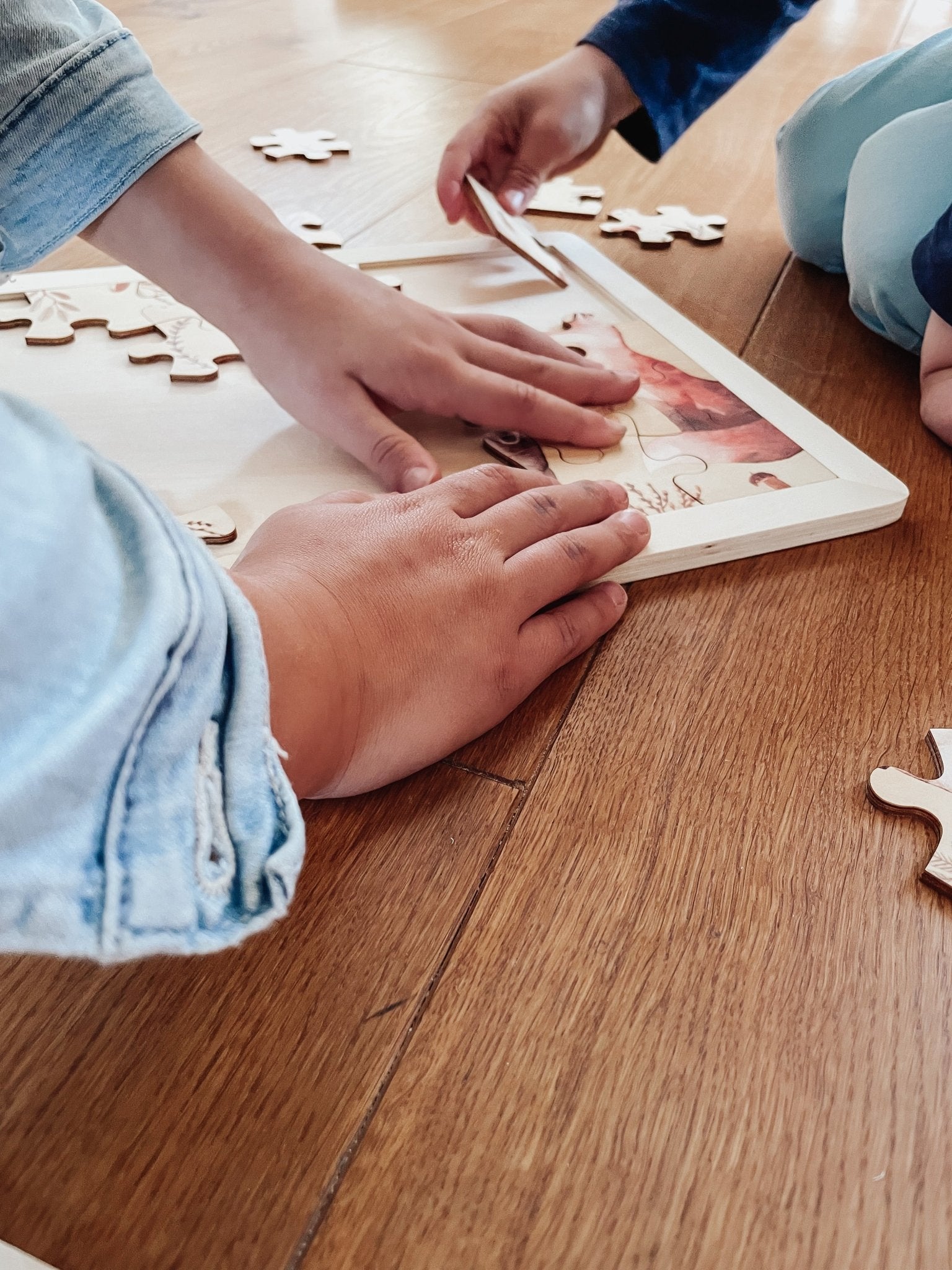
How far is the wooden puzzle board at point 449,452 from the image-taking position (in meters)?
0.72

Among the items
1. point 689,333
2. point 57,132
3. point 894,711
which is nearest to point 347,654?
point 894,711

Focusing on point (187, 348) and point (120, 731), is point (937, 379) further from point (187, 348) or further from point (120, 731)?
point (120, 731)

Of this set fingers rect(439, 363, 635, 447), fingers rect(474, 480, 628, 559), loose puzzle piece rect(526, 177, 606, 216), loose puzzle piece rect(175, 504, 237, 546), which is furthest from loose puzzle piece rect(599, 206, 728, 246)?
loose puzzle piece rect(175, 504, 237, 546)

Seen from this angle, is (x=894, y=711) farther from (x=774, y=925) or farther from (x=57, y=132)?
(x=57, y=132)

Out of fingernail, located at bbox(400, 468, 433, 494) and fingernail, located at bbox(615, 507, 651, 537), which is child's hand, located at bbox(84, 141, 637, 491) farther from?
fingernail, located at bbox(615, 507, 651, 537)

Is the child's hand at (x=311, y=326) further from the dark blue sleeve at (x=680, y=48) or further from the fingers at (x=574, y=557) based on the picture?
the dark blue sleeve at (x=680, y=48)

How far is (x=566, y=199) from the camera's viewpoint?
1.26m

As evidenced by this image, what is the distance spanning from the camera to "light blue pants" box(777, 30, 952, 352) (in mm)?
974

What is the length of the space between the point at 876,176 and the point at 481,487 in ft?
2.20

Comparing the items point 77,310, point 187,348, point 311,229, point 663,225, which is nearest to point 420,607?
point 187,348

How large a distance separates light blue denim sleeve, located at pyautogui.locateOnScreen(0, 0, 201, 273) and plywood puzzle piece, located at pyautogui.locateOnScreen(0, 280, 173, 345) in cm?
13

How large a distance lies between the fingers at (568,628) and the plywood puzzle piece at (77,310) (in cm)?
52

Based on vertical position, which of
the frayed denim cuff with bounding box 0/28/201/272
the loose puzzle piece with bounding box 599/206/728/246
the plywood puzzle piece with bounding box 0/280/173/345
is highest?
the frayed denim cuff with bounding box 0/28/201/272

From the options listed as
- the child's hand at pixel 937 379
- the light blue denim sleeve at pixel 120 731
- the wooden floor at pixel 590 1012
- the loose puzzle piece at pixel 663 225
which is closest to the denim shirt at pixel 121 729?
the light blue denim sleeve at pixel 120 731
